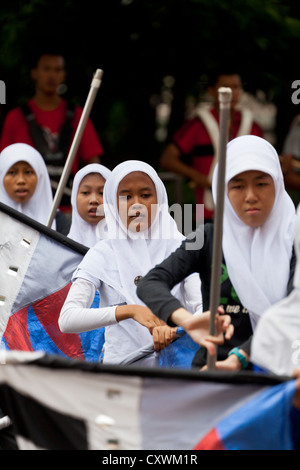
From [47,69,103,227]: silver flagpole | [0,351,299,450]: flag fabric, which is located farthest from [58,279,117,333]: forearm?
[47,69,103,227]: silver flagpole

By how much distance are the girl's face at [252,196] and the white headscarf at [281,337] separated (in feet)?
2.68

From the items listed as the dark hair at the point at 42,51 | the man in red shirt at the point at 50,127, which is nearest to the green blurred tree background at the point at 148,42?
the dark hair at the point at 42,51

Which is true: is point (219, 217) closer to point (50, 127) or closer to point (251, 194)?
point (251, 194)

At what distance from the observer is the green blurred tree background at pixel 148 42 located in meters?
8.98

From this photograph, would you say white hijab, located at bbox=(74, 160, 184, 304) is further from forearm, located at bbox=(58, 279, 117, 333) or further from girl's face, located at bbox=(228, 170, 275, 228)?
girl's face, located at bbox=(228, 170, 275, 228)

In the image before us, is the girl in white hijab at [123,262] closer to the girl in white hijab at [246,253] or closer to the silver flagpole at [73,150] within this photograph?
the girl in white hijab at [246,253]

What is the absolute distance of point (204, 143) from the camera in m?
8.20

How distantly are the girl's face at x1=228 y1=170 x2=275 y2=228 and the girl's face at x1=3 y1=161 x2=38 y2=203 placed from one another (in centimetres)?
277

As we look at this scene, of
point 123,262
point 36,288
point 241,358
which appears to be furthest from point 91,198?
point 241,358

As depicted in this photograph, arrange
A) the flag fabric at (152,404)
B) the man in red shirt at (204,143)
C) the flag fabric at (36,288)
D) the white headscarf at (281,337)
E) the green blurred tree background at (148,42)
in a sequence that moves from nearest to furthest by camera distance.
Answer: the flag fabric at (152,404) < the white headscarf at (281,337) < the flag fabric at (36,288) < the man in red shirt at (204,143) < the green blurred tree background at (148,42)

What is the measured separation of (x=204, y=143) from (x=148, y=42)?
212 cm

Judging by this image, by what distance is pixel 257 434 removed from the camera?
3.13 meters

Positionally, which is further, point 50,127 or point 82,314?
point 50,127

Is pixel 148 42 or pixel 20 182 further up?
pixel 148 42
